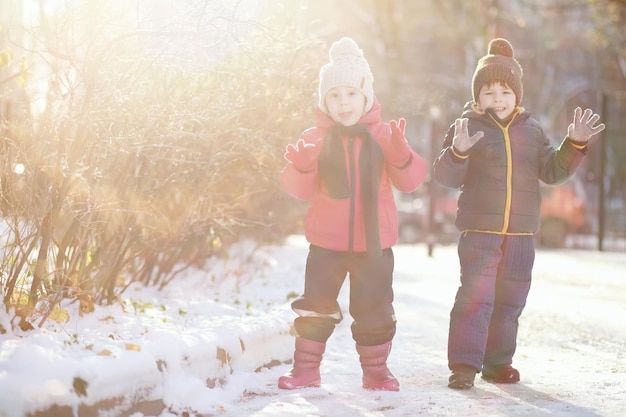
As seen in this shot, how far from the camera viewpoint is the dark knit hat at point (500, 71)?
5.36m

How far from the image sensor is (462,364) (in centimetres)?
518

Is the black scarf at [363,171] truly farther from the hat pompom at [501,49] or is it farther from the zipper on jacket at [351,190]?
the hat pompom at [501,49]

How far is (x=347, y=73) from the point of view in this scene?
5.22 metres

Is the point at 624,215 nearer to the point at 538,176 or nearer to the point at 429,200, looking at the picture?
the point at 429,200

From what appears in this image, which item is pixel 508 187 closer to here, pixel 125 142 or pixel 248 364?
pixel 248 364

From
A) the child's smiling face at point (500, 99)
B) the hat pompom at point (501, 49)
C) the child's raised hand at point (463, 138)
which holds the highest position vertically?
the hat pompom at point (501, 49)

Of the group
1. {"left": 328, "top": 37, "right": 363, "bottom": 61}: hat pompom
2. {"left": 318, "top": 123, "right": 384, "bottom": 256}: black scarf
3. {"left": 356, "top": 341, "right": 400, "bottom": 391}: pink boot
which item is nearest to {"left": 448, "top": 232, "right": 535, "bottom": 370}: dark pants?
{"left": 356, "top": 341, "right": 400, "bottom": 391}: pink boot

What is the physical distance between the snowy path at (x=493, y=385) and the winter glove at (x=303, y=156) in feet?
3.80

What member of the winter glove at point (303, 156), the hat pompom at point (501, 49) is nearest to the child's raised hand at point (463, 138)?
the hat pompom at point (501, 49)

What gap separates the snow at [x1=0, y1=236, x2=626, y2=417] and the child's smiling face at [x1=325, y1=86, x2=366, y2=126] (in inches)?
51.4

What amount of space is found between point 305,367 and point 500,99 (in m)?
1.78

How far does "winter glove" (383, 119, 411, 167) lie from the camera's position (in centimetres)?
507

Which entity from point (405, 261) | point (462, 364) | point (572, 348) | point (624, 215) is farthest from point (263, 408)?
point (624, 215)

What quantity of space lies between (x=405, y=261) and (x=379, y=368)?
342 inches
